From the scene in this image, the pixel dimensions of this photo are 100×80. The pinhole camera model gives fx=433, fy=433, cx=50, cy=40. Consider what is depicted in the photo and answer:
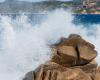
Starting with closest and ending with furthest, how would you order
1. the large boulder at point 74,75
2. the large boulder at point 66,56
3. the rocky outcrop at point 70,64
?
1. the large boulder at point 74,75
2. the rocky outcrop at point 70,64
3. the large boulder at point 66,56

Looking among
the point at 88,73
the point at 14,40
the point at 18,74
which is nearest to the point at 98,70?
the point at 88,73

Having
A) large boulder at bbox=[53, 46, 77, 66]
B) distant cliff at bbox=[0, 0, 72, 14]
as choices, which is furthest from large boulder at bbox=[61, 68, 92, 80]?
distant cliff at bbox=[0, 0, 72, 14]

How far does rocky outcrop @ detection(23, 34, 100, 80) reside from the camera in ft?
37.6

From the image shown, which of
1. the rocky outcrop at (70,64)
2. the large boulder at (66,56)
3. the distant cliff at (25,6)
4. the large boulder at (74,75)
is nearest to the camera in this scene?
the large boulder at (74,75)

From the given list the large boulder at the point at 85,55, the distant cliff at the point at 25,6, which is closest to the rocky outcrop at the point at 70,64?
the large boulder at the point at 85,55

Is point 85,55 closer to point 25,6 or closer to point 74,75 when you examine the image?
point 74,75

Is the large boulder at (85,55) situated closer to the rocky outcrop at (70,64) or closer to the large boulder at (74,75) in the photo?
the rocky outcrop at (70,64)

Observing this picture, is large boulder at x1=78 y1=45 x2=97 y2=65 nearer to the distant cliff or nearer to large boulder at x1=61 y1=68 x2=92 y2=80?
large boulder at x1=61 y1=68 x2=92 y2=80

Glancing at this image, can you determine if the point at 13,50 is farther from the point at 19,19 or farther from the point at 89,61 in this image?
the point at 19,19

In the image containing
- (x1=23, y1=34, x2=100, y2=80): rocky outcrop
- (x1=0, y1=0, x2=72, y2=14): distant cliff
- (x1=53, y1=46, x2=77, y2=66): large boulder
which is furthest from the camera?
(x1=0, y1=0, x2=72, y2=14): distant cliff

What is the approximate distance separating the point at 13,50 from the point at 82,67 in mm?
8407

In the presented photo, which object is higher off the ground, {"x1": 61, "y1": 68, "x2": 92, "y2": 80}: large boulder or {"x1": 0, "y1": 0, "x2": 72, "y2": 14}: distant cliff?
{"x1": 61, "y1": 68, "x2": 92, "y2": 80}: large boulder

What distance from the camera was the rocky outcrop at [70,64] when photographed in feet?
37.6

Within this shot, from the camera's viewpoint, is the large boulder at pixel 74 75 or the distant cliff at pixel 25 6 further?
the distant cliff at pixel 25 6
